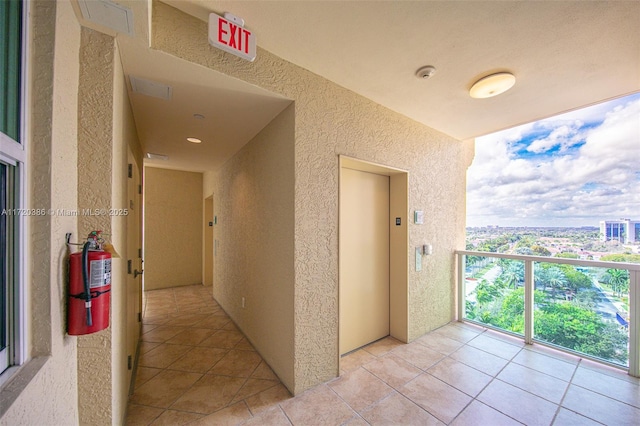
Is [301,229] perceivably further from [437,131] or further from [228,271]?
[437,131]

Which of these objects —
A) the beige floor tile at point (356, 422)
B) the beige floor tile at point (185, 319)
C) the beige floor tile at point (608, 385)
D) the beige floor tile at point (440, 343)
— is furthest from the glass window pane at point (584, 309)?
the beige floor tile at point (185, 319)

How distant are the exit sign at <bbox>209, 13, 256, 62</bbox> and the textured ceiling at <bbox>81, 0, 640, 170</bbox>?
0.23 ft

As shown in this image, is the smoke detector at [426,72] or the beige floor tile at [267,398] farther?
the smoke detector at [426,72]

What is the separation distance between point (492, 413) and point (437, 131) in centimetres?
312

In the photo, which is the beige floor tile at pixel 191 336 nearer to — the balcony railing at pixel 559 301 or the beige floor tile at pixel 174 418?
the beige floor tile at pixel 174 418

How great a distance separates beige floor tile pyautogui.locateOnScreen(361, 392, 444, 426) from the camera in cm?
168

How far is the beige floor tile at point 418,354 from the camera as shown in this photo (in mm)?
2414

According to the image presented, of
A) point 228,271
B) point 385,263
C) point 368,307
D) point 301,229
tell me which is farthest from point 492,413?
point 228,271

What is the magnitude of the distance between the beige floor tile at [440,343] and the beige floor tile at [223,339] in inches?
91.2

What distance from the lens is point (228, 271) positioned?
3.62 meters

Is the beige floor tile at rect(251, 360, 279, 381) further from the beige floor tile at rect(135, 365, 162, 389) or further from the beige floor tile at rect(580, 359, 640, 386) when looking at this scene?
the beige floor tile at rect(580, 359, 640, 386)

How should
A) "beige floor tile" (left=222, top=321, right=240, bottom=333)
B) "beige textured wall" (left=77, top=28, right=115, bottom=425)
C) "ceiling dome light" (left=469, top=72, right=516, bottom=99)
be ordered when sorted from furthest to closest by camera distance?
1. "beige floor tile" (left=222, top=321, right=240, bottom=333)
2. "ceiling dome light" (left=469, top=72, right=516, bottom=99)
3. "beige textured wall" (left=77, top=28, right=115, bottom=425)

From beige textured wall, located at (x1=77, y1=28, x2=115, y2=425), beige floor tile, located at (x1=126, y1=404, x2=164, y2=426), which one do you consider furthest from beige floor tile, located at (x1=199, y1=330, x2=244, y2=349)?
beige textured wall, located at (x1=77, y1=28, x2=115, y2=425)

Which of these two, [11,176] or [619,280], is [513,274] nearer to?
[619,280]
